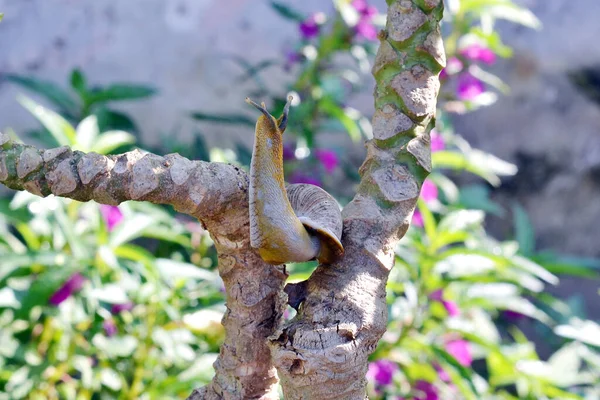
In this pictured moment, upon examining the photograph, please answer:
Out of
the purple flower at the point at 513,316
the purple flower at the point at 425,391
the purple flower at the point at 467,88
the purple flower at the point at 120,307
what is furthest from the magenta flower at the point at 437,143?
the purple flower at the point at 120,307

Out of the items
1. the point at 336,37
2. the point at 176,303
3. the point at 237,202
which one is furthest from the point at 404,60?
the point at 336,37

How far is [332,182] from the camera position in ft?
5.91

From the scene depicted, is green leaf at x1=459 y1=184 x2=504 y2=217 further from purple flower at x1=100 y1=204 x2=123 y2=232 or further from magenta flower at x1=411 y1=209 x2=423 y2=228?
purple flower at x1=100 y1=204 x2=123 y2=232

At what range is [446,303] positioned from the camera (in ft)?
3.77

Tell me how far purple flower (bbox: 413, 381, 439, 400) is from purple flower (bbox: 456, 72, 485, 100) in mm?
→ 626

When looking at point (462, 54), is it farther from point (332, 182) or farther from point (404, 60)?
point (404, 60)

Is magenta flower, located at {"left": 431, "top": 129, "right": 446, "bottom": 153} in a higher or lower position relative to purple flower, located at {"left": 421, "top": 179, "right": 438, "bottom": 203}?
higher

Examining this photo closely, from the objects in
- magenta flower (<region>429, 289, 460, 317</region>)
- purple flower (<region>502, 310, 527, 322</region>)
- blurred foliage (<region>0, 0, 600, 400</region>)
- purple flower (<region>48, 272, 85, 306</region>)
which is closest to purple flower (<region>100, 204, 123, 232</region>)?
blurred foliage (<region>0, 0, 600, 400</region>)

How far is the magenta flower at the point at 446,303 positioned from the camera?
3.76ft

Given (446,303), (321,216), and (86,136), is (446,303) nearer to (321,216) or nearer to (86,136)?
(86,136)

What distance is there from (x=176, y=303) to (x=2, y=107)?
94 centimetres

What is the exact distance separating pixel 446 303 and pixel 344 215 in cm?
77

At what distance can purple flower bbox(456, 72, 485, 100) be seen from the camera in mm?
1476

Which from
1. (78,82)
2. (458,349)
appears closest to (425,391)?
(458,349)
